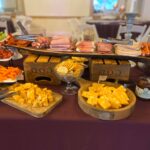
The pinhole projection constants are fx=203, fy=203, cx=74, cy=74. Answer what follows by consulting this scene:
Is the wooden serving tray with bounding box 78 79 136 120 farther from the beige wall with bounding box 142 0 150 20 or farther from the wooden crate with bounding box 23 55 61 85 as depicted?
the beige wall with bounding box 142 0 150 20

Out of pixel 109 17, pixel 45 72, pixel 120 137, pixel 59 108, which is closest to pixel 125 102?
pixel 120 137

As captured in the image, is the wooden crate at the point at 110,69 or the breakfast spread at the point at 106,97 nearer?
the breakfast spread at the point at 106,97

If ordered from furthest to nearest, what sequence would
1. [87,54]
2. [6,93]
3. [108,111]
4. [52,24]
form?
[52,24] → [87,54] → [6,93] → [108,111]

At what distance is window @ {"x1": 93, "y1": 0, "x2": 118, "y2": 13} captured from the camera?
10.4 feet

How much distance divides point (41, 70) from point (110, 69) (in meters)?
0.29

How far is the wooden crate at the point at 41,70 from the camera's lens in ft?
2.78

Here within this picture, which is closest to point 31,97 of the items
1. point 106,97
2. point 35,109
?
point 35,109

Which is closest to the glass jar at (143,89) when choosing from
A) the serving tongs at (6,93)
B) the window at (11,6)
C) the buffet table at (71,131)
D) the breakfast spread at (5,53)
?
the buffet table at (71,131)

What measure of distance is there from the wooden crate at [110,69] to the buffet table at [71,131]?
6.8 inches

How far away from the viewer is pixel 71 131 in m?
0.69

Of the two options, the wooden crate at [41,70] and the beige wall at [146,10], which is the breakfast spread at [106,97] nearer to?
the wooden crate at [41,70]

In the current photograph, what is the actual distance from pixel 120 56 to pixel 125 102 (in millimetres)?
263

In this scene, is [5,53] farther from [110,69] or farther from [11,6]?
[11,6]

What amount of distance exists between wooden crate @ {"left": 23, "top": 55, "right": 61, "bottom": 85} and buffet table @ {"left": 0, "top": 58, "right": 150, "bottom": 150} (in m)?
0.18
